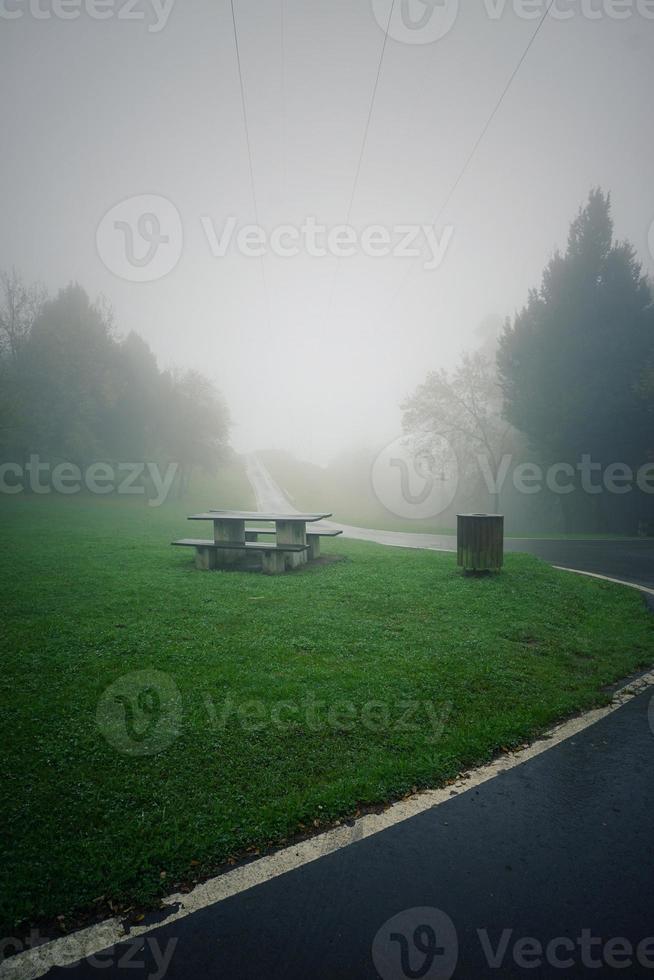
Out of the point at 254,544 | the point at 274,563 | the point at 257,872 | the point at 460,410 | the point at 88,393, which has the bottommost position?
the point at 257,872

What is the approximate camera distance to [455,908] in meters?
2.35

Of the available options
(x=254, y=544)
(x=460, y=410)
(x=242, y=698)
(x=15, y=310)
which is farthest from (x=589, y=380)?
(x=15, y=310)

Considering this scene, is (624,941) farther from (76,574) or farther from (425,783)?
(76,574)

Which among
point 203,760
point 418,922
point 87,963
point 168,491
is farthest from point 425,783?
point 168,491

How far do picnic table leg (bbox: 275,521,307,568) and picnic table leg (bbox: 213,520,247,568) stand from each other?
968 mm

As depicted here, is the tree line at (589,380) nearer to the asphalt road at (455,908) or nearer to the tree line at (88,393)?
the asphalt road at (455,908)

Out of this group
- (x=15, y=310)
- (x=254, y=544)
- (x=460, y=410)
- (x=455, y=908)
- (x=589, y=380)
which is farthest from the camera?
(x=15, y=310)

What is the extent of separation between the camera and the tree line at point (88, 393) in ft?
99.6

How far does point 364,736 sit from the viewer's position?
12.8 ft

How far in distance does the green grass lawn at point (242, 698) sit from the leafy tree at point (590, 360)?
60.2 ft

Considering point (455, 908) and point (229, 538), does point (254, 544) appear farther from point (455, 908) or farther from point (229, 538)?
point (455, 908)

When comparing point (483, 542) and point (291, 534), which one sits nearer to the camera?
point (483, 542)

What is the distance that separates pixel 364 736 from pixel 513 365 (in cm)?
2747

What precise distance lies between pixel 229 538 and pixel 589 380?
886 inches
